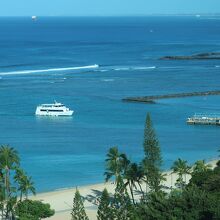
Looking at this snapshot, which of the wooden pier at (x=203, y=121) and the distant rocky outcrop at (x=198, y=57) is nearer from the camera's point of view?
the wooden pier at (x=203, y=121)

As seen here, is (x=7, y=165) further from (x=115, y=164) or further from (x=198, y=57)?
(x=198, y=57)

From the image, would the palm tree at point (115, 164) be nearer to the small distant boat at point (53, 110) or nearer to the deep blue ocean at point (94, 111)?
the deep blue ocean at point (94, 111)

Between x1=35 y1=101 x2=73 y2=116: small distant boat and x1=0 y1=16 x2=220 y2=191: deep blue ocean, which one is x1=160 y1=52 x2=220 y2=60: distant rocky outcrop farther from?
x1=35 y1=101 x2=73 y2=116: small distant boat

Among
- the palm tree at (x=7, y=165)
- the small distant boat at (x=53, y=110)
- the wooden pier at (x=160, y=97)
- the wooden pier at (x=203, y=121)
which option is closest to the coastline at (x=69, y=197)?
the palm tree at (x=7, y=165)

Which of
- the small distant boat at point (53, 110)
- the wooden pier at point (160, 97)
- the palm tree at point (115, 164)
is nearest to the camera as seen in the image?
the palm tree at point (115, 164)

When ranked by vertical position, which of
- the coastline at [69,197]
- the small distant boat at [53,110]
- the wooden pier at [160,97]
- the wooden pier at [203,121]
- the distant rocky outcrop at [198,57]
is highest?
the distant rocky outcrop at [198,57]

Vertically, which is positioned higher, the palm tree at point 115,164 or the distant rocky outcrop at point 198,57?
the distant rocky outcrop at point 198,57

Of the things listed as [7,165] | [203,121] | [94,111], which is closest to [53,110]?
[94,111]
